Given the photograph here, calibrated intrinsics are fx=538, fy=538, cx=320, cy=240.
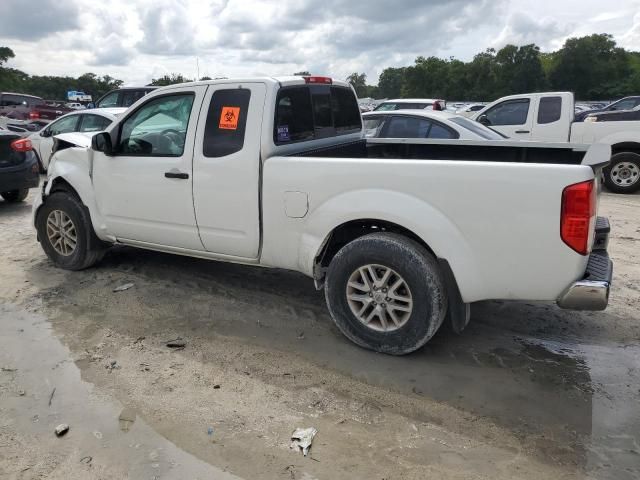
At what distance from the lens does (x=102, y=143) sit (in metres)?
4.83

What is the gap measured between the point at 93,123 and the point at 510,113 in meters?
8.16

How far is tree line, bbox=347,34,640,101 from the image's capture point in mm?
79625

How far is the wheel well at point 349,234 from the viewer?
12.1ft

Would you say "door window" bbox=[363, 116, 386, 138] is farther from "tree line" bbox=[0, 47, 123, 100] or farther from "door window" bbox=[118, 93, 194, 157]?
"tree line" bbox=[0, 47, 123, 100]

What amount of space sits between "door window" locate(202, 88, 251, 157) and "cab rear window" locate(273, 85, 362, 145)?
0.27 m

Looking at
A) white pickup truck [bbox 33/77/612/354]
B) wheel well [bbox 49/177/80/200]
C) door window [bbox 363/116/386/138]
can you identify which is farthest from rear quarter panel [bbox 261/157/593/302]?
door window [bbox 363/116/386/138]

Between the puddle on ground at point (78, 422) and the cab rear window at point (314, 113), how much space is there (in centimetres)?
222

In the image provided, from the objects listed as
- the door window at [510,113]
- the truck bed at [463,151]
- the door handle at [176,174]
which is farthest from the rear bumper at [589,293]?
the door window at [510,113]

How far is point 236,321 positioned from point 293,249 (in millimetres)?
855

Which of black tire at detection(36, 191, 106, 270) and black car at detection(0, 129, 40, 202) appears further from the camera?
black car at detection(0, 129, 40, 202)

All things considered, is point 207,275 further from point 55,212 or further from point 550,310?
point 550,310

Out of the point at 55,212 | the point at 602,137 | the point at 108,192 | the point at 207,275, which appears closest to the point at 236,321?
the point at 207,275

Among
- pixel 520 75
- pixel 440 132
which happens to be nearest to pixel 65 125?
pixel 440 132

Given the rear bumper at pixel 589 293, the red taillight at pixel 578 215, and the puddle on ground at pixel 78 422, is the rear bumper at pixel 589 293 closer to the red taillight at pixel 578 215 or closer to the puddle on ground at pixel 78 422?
the red taillight at pixel 578 215
